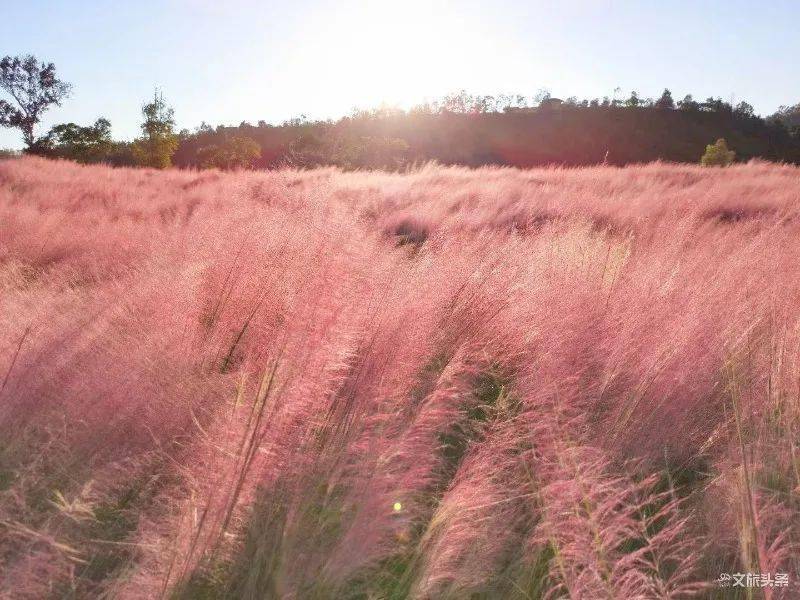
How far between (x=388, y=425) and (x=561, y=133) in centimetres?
4823

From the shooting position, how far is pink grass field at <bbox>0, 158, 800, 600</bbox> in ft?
4.55

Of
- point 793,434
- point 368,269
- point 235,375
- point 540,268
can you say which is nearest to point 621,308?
point 540,268

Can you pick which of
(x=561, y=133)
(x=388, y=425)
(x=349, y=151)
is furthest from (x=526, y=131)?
(x=388, y=425)

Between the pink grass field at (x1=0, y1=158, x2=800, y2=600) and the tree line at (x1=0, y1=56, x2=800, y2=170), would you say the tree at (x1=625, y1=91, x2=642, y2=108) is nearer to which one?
the tree line at (x1=0, y1=56, x2=800, y2=170)

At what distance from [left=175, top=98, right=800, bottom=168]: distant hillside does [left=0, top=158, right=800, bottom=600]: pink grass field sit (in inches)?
1408

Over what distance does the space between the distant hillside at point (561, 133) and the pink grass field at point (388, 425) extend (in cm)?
3576

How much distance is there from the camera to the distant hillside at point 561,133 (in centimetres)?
4088

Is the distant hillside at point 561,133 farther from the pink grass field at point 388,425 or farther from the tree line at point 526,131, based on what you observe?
the pink grass field at point 388,425

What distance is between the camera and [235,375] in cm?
208

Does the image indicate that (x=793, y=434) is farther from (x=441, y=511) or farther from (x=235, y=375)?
(x=235, y=375)

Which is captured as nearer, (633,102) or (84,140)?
(84,140)

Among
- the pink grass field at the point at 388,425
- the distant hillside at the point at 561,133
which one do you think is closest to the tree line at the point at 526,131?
the distant hillside at the point at 561,133

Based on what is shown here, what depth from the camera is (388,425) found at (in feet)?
5.94

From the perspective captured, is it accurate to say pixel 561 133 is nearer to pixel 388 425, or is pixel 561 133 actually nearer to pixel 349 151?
pixel 349 151
